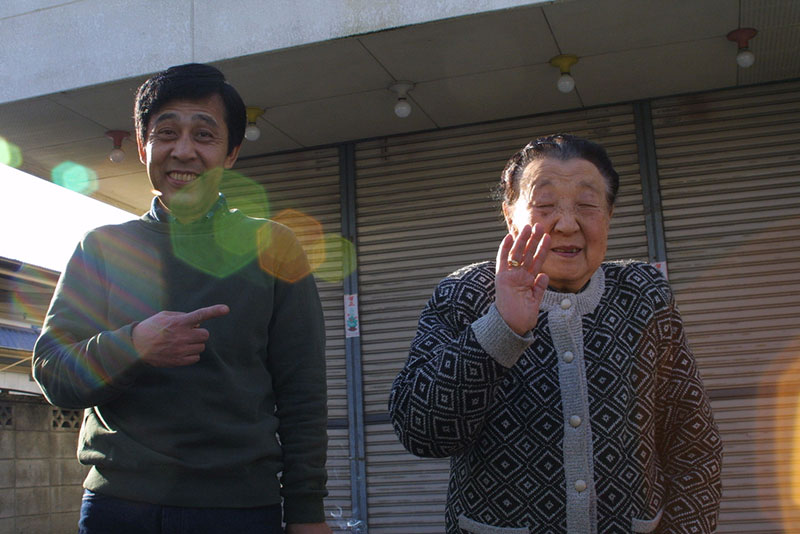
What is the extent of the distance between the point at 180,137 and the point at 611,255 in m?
5.72

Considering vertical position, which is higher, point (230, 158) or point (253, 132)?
point (253, 132)

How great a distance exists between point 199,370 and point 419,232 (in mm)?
5832

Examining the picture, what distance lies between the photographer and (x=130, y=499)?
2133 millimetres

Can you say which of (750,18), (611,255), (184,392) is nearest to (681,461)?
(184,392)

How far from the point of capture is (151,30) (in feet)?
22.5

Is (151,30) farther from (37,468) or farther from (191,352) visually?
(37,468)

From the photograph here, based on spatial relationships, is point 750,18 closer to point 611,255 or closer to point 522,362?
point 611,255

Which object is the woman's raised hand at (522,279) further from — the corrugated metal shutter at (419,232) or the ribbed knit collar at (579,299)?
the corrugated metal shutter at (419,232)

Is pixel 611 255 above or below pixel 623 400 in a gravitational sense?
above

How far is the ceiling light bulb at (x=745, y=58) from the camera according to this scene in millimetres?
A: 6406

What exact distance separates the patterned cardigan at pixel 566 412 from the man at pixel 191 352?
1.49ft

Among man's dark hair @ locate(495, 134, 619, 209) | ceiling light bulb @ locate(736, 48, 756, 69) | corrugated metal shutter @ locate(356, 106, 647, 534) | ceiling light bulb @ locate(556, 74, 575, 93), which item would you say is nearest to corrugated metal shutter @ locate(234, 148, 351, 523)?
corrugated metal shutter @ locate(356, 106, 647, 534)

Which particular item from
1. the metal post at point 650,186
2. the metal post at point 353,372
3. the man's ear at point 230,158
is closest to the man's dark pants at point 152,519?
the man's ear at point 230,158

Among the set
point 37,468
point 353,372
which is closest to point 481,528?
point 353,372
